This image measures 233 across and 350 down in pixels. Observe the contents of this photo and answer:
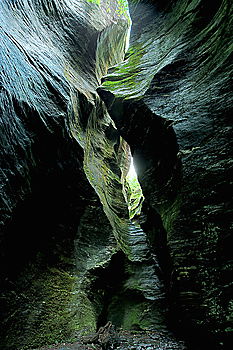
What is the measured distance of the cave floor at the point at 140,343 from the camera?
16.5 feet

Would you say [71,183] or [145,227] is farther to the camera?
[145,227]

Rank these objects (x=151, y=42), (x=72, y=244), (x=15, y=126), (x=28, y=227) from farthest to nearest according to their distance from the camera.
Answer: (x=151, y=42) < (x=72, y=244) < (x=28, y=227) < (x=15, y=126)

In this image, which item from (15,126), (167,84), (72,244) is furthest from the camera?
(72,244)

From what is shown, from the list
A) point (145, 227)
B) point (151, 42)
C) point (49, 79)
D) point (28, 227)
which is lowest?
point (28, 227)

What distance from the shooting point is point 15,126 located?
540 cm

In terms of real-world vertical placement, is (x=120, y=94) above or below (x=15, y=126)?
above

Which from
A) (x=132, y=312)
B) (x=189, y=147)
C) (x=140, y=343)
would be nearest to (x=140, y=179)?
(x=189, y=147)

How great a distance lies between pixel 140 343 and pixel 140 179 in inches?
189

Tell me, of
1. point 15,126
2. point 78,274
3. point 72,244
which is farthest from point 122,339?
point 15,126

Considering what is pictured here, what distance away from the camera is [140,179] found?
8.60 metres

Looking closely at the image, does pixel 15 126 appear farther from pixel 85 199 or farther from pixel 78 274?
pixel 78 274

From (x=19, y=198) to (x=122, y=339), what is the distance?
4000 mm

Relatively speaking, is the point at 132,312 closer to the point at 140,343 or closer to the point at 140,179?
the point at 140,343

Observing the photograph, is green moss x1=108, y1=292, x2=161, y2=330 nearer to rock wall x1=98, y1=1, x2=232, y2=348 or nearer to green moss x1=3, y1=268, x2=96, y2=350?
rock wall x1=98, y1=1, x2=232, y2=348
